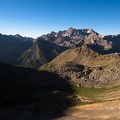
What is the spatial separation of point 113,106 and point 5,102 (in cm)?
6046

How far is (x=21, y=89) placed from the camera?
17138 centimetres

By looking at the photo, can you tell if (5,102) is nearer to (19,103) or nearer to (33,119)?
(19,103)

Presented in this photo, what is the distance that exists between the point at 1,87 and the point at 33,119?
85307 millimetres

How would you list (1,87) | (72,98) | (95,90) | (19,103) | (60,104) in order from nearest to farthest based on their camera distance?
(60,104), (72,98), (19,103), (1,87), (95,90)

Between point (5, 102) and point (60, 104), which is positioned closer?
point (60, 104)

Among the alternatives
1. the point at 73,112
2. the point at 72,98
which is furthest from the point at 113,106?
the point at 72,98

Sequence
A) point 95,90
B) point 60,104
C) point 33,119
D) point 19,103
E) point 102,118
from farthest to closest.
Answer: point 95,90, point 19,103, point 60,104, point 33,119, point 102,118

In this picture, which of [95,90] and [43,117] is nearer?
[43,117]

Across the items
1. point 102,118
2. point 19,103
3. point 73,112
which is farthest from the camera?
point 19,103

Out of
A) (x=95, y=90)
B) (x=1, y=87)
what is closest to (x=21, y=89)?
(x=1, y=87)

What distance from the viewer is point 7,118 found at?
87.9 m

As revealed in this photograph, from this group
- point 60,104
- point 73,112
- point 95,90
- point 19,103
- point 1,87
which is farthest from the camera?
point 95,90

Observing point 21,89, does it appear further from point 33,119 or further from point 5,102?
point 33,119

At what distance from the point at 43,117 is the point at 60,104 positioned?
22047 mm
